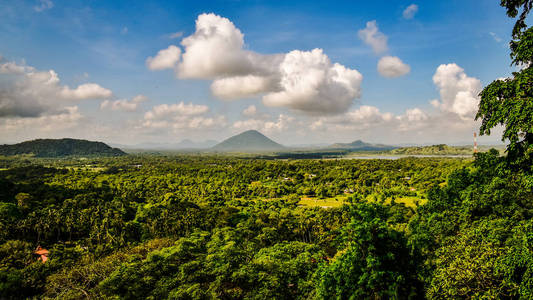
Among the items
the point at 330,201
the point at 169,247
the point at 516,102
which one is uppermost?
the point at 516,102

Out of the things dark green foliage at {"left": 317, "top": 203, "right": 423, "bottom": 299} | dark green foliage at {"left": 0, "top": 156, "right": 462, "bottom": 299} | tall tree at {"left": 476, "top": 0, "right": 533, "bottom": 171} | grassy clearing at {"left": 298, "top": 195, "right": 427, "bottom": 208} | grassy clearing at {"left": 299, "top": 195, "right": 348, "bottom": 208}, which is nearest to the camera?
tall tree at {"left": 476, "top": 0, "right": 533, "bottom": 171}

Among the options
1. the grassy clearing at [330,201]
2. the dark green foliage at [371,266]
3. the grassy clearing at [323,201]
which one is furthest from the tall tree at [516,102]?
the grassy clearing at [323,201]

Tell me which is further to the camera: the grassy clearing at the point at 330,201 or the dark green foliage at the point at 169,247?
the grassy clearing at the point at 330,201

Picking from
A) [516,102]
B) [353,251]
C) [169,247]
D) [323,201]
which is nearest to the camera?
[516,102]

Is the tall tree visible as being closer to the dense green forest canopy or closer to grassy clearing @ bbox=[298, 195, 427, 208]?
the dense green forest canopy

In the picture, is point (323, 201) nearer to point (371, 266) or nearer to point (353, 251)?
point (353, 251)

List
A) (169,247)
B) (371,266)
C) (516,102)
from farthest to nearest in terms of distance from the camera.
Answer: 1. (169,247)
2. (371,266)
3. (516,102)

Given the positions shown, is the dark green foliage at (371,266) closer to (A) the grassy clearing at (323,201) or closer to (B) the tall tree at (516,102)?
(B) the tall tree at (516,102)

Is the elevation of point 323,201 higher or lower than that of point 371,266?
lower

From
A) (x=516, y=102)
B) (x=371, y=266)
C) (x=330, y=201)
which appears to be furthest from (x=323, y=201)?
(x=516, y=102)

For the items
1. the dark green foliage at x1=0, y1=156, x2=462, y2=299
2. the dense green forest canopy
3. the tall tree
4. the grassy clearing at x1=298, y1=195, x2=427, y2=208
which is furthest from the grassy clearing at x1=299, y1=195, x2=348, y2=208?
the tall tree

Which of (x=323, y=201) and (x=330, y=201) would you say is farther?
(x=330, y=201)

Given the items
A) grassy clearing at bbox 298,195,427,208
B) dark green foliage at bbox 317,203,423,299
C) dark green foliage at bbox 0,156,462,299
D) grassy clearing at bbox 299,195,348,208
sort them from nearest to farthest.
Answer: dark green foliage at bbox 317,203,423,299 < dark green foliage at bbox 0,156,462,299 < grassy clearing at bbox 298,195,427,208 < grassy clearing at bbox 299,195,348,208
